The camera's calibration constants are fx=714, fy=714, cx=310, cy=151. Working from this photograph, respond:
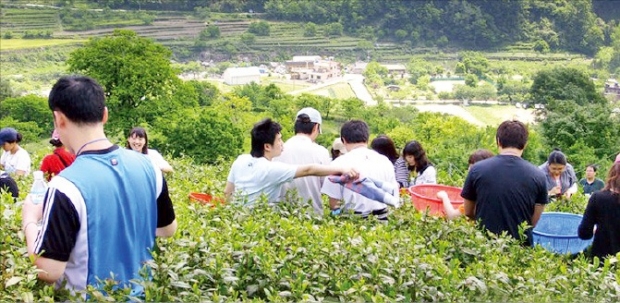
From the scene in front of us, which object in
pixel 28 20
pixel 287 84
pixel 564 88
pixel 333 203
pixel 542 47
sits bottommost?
pixel 287 84

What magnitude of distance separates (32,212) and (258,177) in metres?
1.98

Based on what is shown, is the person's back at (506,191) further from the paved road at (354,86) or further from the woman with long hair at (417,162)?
the paved road at (354,86)

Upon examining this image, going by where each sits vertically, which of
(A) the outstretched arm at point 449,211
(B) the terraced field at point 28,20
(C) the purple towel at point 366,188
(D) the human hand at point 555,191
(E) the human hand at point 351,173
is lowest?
(B) the terraced field at point 28,20

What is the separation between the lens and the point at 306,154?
4.98 metres

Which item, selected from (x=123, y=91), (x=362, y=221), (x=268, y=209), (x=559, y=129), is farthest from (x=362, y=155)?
(x=123, y=91)

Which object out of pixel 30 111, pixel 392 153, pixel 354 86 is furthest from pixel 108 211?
pixel 354 86

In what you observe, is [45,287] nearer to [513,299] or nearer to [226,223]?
[226,223]

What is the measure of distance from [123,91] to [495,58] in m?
86.8

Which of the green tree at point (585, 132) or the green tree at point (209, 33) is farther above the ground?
the green tree at point (585, 132)

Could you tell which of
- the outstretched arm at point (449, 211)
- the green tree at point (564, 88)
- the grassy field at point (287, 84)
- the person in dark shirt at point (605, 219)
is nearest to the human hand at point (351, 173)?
the outstretched arm at point (449, 211)

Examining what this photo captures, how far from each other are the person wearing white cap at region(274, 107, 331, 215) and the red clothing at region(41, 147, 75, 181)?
78.2 inches

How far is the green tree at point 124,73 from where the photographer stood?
35312 mm

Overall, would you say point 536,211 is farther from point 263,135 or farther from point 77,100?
point 77,100

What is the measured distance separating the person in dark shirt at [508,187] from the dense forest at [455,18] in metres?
116
